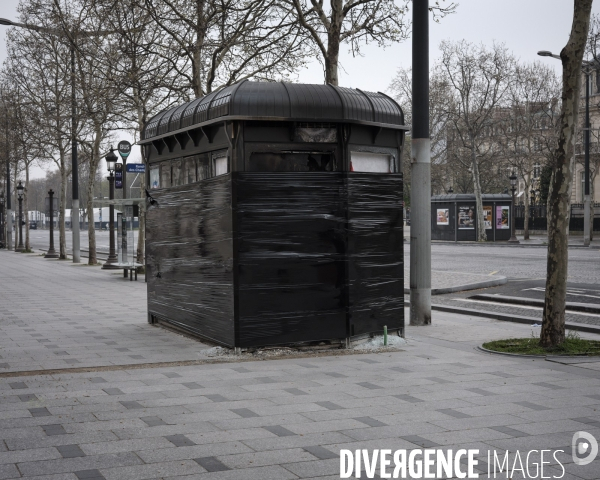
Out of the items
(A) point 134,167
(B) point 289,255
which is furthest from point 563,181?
(A) point 134,167

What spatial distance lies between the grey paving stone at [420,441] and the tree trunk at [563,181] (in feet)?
14.1

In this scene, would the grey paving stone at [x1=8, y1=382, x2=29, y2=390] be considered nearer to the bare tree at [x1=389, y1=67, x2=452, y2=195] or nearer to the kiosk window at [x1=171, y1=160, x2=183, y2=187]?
the kiosk window at [x1=171, y1=160, x2=183, y2=187]

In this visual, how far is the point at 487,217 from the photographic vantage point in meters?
48.8

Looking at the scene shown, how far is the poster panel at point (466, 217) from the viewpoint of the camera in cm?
4891

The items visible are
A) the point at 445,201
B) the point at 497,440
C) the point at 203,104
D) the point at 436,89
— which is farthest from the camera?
the point at 436,89

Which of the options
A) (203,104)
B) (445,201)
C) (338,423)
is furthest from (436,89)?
(338,423)

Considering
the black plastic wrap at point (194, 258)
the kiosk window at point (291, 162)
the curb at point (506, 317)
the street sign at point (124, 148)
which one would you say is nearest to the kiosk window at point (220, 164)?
the black plastic wrap at point (194, 258)

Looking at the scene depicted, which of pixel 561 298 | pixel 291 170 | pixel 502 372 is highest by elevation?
pixel 291 170

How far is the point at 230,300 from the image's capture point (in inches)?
379

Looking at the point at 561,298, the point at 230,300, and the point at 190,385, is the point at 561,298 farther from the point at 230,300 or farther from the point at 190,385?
the point at 190,385

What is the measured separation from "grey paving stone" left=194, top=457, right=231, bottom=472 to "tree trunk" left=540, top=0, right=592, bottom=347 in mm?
5530

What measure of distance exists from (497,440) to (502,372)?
2778 millimetres

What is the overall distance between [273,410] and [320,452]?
4.34 feet

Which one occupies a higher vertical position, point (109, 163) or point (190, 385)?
point (109, 163)
